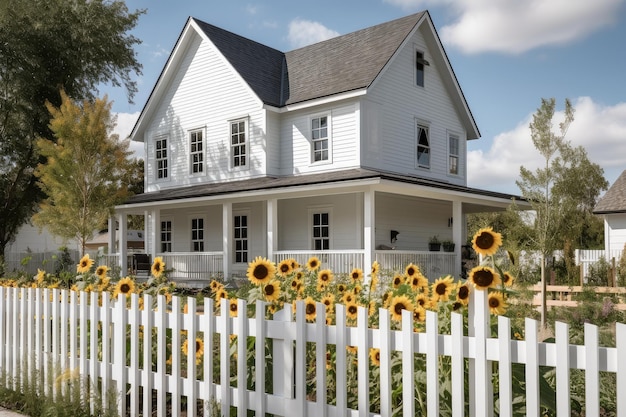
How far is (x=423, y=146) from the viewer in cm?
2156

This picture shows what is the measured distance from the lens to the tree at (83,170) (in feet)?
69.7

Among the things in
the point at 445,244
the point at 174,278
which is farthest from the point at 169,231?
the point at 445,244

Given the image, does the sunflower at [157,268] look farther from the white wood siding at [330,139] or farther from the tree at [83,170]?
the tree at [83,170]

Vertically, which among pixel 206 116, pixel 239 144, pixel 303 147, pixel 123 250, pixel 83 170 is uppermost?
pixel 206 116

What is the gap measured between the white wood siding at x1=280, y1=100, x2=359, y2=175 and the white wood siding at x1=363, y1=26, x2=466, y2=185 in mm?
415

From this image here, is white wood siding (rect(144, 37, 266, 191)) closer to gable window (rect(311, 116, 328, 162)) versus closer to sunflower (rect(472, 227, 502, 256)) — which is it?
gable window (rect(311, 116, 328, 162))

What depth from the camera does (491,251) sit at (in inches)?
136

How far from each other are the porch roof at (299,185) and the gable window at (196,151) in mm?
903

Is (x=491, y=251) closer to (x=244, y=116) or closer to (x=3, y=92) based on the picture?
(x=244, y=116)

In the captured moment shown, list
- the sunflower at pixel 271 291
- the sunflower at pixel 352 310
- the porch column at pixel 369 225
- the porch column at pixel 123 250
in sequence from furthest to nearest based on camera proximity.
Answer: the porch column at pixel 123 250 < the porch column at pixel 369 225 < the sunflower at pixel 271 291 < the sunflower at pixel 352 310

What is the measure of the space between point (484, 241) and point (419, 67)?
62.8 feet

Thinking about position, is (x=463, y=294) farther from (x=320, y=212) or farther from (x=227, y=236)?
(x=320, y=212)

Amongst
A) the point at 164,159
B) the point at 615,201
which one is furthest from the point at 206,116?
the point at 615,201

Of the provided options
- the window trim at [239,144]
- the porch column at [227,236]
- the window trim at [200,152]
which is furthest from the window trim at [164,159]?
the porch column at [227,236]
